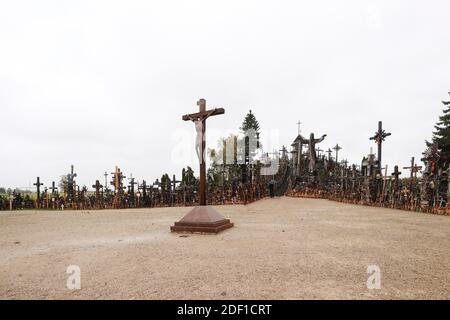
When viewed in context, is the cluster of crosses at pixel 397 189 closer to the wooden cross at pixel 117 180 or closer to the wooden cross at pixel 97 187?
the wooden cross at pixel 117 180

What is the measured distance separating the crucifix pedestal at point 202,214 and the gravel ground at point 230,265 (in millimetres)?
418

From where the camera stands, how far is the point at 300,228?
7664mm

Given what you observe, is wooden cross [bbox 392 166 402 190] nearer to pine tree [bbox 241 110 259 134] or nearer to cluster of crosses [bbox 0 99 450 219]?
cluster of crosses [bbox 0 99 450 219]

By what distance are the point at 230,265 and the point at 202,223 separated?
3019mm

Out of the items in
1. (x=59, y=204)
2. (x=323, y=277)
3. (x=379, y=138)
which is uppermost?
(x=379, y=138)

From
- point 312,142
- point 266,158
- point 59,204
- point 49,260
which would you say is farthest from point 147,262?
point 266,158

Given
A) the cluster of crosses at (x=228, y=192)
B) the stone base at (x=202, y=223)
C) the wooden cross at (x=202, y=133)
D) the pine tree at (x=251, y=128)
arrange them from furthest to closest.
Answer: the pine tree at (x=251, y=128) → the cluster of crosses at (x=228, y=192) → the wooden cross at (x=202, y=133) → the stone base at (x=202, y=223)

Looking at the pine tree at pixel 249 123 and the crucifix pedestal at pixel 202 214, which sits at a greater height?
the pine tree at pixel 249 123

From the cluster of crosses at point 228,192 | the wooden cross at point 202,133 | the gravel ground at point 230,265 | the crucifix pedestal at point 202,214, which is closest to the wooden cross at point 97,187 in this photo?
the cluster of crosses at point 228,192

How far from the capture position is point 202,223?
7.04m

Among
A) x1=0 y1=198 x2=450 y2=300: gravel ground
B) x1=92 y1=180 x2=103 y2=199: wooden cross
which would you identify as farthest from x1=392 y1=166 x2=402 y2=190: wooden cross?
x1=92 y1=180 x2=103 y2=199: wooden cross

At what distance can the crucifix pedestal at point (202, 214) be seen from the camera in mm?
7027
